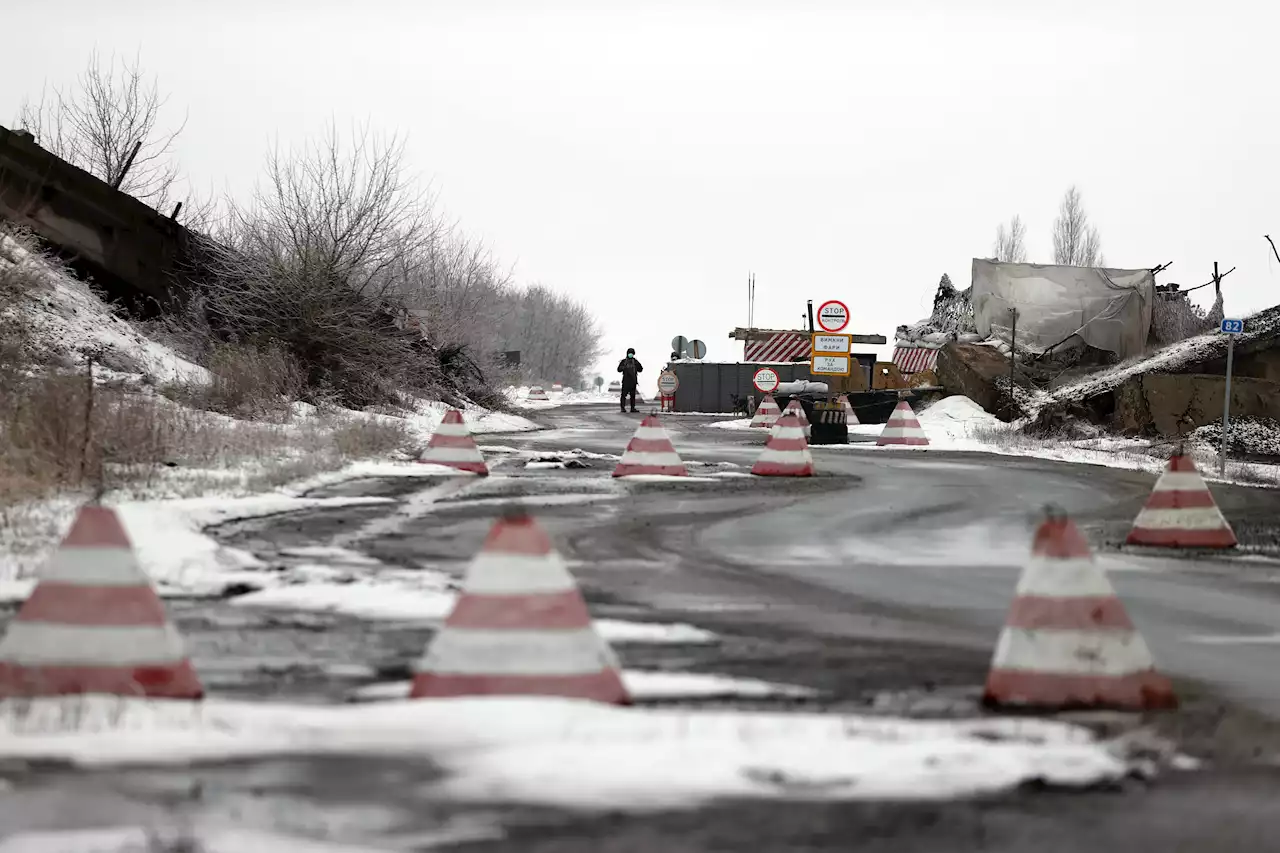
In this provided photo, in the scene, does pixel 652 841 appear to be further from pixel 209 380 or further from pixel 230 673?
pixel 209 380

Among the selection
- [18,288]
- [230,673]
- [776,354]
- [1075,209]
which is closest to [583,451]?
[18,288]

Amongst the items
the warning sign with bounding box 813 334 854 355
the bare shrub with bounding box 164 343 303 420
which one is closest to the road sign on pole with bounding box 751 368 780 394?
the warning sign with bounding box 813 334 854 355

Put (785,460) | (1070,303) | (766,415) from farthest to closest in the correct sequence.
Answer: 1. (1070,303)
2. (766,415)
3. (785,460)

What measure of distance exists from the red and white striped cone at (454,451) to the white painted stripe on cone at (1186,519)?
26.5 ft

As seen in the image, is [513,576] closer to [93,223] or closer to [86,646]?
[86,646]

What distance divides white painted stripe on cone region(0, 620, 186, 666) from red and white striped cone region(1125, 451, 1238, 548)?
26.5 ft

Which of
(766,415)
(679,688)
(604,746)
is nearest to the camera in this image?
(604,746)

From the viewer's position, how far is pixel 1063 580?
5.31 metres

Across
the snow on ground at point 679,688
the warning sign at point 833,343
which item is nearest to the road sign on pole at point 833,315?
the warning sign at point 833,343

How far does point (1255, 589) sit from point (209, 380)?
1862 cm

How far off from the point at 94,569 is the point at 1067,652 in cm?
332

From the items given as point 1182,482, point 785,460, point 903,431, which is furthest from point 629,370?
point 1182,482

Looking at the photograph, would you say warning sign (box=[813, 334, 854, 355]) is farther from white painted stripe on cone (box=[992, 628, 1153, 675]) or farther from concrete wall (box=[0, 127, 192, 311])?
white painted stripe on cone (box=[992, 628, 1153, 675])

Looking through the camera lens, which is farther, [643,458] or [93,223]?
[93,223]
